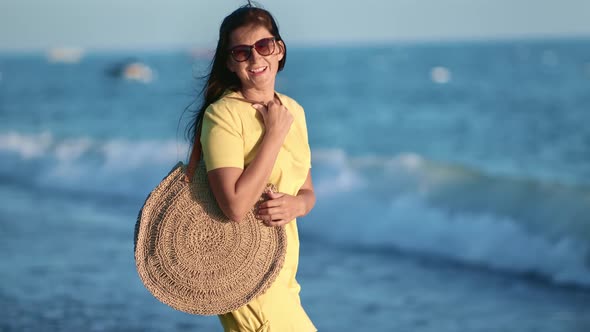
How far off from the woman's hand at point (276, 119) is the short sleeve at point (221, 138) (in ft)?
0.26

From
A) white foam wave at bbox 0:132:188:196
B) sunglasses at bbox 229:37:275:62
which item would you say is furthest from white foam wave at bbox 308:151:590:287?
sunglasses at bbox 229:37:275:62

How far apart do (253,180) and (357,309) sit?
154 inches

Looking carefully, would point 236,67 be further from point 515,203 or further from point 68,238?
point 515,203

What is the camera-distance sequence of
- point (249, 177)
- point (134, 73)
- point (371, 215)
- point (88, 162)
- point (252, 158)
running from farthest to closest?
point (134, 73)
point (88, 162)
point (371, 215)
point (252, 158)
point (249, 177)

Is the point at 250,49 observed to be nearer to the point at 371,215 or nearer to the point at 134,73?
the point at 371,215

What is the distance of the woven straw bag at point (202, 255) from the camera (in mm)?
2547

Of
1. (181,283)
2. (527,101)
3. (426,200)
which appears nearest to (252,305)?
(181,283)

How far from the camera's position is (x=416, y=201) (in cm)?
1045

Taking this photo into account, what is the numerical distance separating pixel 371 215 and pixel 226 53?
24.4ft

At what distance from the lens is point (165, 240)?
8.42ft

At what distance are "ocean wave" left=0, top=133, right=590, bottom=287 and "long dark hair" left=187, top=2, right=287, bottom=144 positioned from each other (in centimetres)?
559

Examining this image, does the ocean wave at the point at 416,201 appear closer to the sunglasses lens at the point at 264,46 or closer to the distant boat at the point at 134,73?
the sunglasses lens at the point at 264,46

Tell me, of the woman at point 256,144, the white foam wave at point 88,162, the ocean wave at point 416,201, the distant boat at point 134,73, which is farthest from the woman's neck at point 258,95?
the distant boat at point 134,73

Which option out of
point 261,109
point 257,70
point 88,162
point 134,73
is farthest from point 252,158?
point 134,73
